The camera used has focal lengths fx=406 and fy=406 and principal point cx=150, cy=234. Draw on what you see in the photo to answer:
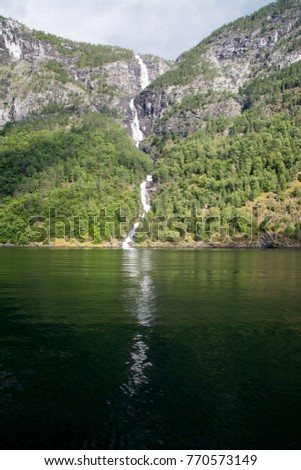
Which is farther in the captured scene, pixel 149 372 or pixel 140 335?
pixel 140 335

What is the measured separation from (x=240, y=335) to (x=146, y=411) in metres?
14.9

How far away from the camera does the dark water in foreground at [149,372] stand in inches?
635

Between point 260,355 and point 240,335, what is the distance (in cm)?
499

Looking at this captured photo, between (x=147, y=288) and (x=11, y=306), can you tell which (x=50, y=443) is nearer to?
(x=11, y=306)

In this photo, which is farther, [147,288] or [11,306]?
[147,288]

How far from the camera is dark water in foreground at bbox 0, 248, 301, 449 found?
52.9ft

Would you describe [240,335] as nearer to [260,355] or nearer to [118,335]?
[260,355]

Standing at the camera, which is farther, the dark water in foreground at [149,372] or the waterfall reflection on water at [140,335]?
the waterfall reflection on water at [140,335]

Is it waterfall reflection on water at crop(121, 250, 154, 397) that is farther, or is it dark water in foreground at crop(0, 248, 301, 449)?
waterfall reflection on water at crop(121, 250, 154, 397)

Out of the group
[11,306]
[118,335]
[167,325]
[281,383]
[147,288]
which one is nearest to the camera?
[281,383]

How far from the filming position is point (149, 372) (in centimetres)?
2283
